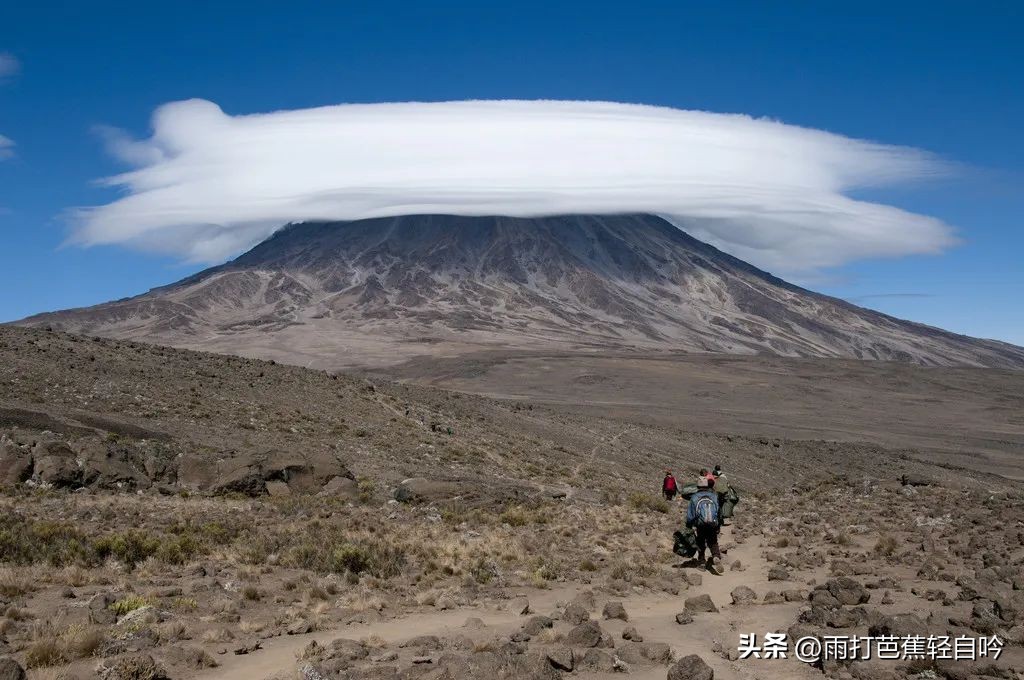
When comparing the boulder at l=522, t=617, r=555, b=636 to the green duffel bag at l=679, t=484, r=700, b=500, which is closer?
the boulder at l=522, t=617, r=555, b=636

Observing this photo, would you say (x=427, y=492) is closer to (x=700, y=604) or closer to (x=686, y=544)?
(x=686, y=544)

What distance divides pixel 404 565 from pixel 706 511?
4.92 m

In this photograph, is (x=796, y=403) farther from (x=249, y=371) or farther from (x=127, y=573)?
(x=127, y=573)

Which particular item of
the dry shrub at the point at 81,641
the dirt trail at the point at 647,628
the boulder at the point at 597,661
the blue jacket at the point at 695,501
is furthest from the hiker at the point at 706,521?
the dry shrub at the point at 81,641

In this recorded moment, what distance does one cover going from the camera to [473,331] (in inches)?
7215

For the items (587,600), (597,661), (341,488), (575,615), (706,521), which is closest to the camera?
(597,661)

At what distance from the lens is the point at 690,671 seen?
6730 millimetres

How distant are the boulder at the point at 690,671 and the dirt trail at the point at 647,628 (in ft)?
1.18

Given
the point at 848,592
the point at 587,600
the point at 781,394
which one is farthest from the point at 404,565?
the point at 781,394

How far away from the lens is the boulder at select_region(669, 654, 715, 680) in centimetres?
669

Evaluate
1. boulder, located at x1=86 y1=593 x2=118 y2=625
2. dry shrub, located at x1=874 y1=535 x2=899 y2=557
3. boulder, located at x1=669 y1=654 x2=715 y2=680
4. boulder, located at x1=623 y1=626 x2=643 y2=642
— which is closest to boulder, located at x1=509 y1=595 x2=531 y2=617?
boulder, located at x1=623 y1=626 x2=643 y2=642

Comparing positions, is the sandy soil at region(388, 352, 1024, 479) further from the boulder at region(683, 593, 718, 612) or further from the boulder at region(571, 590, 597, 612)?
the boulder at region(571, 590, 597, 612)

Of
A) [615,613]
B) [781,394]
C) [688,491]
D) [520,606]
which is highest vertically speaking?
[688,491]

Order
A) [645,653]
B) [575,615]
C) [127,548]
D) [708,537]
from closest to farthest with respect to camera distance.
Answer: [645,653] < [575,615] < [127,548] < [708,537]
